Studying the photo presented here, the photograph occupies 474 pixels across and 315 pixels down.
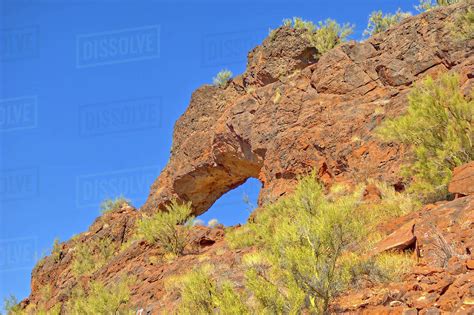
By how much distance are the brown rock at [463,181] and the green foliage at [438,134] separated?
0.86 m

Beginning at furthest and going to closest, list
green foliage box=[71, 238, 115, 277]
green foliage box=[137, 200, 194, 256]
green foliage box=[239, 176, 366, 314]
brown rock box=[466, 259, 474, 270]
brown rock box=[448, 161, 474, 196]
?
green foliage box=[71, 238, 115, 277]
green foliage box=[137, 200, 194, 256]
brown rock box=[448, 161, 474, 196]
green foliage box=[239, 176, 366, 314]
brown rock box=[466, 259, 474, 270]

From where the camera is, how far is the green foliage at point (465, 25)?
1530cm

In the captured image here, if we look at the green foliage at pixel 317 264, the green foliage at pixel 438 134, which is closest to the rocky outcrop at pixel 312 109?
the green foliage at pixel 438 134

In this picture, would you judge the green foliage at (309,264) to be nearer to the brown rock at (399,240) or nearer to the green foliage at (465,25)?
the brown rock at (399,240)

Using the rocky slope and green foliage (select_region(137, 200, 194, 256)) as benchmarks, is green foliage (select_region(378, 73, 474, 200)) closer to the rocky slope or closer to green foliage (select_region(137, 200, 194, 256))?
the rocky slope

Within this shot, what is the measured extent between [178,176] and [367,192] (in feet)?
45.3

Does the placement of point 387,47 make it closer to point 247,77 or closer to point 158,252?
point 247,77

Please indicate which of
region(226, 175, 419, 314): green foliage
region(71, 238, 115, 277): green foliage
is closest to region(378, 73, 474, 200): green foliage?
region(226, 175, 419, 314): green foliage

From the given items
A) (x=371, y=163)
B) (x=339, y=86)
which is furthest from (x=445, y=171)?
(x=339, y=86)

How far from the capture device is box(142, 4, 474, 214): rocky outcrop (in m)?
16.2

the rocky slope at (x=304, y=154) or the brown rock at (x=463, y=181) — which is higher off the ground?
the rocky slope at (x=304, y=154)

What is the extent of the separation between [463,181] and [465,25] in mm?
8401

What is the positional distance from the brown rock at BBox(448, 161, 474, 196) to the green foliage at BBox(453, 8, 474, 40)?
756 cm

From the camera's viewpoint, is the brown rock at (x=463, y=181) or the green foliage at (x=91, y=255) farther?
the green foliage at (x=91, y=255)
